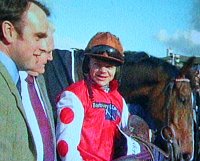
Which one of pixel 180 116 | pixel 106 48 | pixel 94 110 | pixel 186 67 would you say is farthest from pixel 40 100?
pixel 186 67

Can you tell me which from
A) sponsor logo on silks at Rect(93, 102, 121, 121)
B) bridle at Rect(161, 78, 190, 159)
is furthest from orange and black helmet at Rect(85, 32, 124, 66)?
bridle at Rect(161, 78, 190, 159)

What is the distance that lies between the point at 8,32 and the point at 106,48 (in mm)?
1475

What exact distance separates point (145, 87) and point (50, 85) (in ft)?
4.23

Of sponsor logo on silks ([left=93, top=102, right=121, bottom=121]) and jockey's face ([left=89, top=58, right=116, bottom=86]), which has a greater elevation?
jockey's face ([left=89, top=58, right=116, bottom=86])

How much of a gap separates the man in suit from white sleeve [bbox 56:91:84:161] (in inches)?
37.1

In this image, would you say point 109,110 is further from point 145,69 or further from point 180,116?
point 145,69

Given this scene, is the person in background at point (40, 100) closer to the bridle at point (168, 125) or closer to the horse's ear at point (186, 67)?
the bridle at point (168, 125)

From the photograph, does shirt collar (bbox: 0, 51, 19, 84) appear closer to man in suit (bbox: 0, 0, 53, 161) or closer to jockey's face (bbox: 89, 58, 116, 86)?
man in suit (bbox: 0, 0, 53, 161)

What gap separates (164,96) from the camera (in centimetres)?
470

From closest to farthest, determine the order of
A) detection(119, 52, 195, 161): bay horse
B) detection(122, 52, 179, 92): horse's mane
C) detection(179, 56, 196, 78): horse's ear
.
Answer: detection(119, 52, 195, 161): bay horse
detection(122, 52, 179, 92): horse's mane
detection(179, 56, 196, 78): horse's ear

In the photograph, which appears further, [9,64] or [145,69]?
[145,69]

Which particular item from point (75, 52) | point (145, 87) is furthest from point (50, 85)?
point (145, 87)

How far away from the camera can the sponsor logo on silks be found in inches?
111

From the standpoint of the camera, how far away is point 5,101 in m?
1.44
